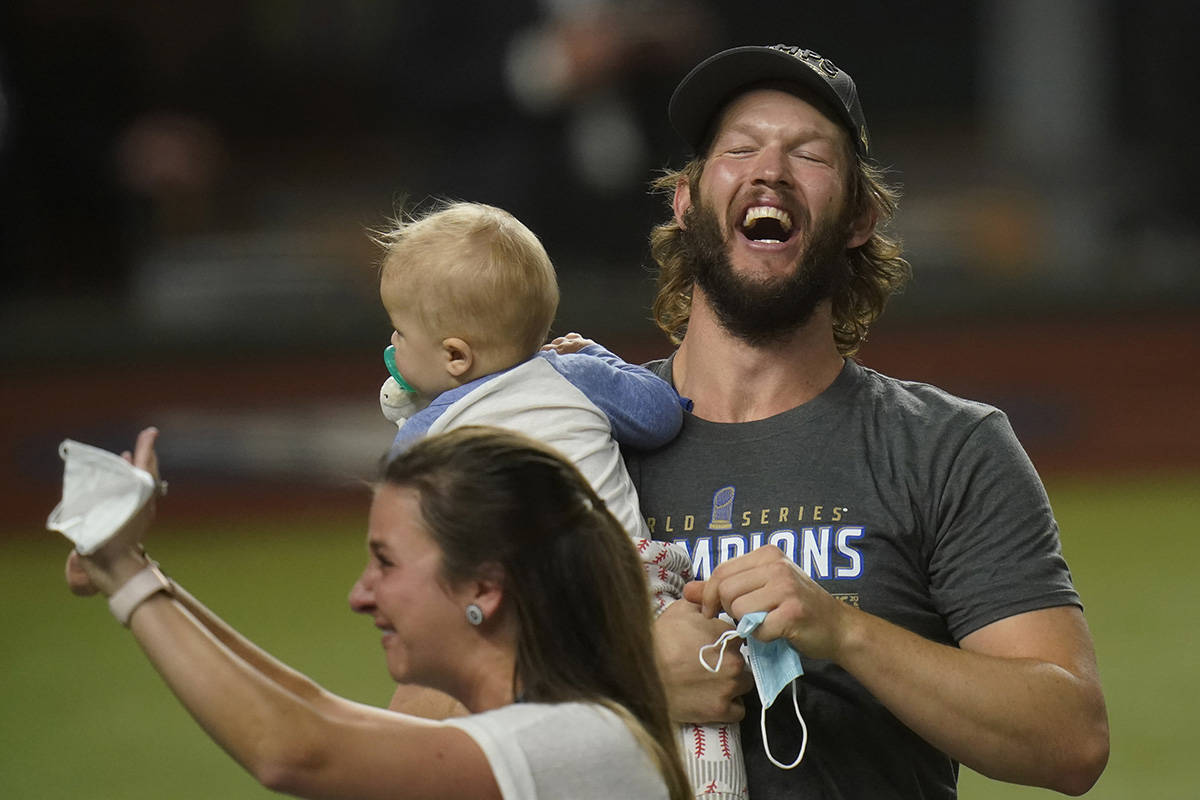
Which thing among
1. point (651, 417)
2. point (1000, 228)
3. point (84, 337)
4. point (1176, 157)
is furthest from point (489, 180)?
point (651, 417)

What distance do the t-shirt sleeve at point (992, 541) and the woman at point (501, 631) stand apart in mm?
745

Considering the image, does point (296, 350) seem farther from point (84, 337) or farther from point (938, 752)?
point (938, 752)

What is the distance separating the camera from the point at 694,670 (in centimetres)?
265

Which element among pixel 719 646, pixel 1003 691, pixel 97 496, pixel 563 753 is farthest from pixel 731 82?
pixel 97 496

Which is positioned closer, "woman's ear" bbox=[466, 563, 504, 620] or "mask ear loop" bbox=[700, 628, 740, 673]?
"woman's ear" bbox=[466, 563, 504, 620]

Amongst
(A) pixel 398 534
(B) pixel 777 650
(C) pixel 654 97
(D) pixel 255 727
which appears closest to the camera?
(D) pixel 255 727

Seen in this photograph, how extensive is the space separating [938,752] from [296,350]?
8016 millimetres

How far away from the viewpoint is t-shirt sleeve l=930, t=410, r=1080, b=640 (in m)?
2.78

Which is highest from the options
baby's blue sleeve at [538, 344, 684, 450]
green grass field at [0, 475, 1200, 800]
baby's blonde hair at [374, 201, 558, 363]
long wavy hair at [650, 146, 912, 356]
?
long wavy hair at [650, 146, 912, 356]

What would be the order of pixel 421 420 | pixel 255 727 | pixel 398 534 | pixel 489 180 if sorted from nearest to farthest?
pixel 255 727 < pixel 398 534 < pixel 421 420 < pixel 489 180

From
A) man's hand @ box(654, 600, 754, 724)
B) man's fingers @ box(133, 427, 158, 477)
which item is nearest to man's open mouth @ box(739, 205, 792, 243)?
man's hand @ box(654, 600, 754, 724)

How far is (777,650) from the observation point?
258cm

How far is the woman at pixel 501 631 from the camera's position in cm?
204

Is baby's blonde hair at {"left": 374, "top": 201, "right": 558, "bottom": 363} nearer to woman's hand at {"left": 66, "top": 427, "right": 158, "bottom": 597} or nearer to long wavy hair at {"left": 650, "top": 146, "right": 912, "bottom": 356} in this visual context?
long wavy hair at {"left": 650, "top": 146, "right": 912, "bottom": 356}
